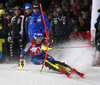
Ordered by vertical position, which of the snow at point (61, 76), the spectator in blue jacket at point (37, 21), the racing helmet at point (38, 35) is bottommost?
the snow at point (61, 76)

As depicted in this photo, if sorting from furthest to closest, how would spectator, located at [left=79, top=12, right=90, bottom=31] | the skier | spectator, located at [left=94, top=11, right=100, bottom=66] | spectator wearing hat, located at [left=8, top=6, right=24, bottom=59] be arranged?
spectator, located at [left=79, top=12, right=90, bottom=31], spectator wearing hat, located at [left=8, top=6, right=24, bottom=59], spectator, located at [left=94, top=11, right=100, bottom=66], the skier

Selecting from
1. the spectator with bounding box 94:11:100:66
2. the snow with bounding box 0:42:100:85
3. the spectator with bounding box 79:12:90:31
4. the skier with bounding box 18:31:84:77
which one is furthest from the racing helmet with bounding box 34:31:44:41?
the spectator with bounding box 79:12:90:31

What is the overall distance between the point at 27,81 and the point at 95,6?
399 cm

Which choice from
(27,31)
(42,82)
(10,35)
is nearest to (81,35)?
(27,31)

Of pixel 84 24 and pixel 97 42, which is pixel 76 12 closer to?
pixel 84 24

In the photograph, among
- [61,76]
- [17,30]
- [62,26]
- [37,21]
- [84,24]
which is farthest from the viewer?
[84,24]

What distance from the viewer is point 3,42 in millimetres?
9133

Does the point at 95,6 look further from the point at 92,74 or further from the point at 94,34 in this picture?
the point at 92,74

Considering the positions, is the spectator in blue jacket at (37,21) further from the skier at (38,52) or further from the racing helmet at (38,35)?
the racing helmet at (38,35)

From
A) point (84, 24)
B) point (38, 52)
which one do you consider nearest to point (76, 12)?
point (84, 24)

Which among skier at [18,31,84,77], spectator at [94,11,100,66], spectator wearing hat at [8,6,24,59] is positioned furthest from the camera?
spectator wearing hat at [8,6,24,59]

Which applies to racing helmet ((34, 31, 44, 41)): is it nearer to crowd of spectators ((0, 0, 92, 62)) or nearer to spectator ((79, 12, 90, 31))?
crowd of spectators ((0, 0, 92, 62))

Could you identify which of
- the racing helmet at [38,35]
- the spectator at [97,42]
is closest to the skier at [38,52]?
the racing helmet at [38,35]

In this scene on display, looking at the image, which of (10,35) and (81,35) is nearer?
(81,35)
